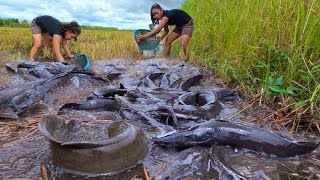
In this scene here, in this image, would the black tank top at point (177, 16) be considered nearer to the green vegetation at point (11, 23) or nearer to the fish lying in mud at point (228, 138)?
the fish lying in mud at point (228, 138)

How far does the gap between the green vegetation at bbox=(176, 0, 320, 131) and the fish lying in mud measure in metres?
0.58

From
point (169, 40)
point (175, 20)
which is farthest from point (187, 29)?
point (169, 40)

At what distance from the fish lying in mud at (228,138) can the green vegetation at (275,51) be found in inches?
22.7

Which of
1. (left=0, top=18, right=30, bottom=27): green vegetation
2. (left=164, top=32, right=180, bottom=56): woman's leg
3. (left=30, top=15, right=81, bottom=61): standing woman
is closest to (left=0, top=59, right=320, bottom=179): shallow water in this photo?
(left=30, top=15, right=81, bottom=61): standing woman

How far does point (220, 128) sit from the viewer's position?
2.20 m

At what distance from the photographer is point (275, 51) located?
10.3 feet

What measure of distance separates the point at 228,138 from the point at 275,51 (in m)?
1.43

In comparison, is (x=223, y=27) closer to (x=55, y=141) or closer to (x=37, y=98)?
(x=37, y=98)

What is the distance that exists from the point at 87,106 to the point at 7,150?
1.15 m

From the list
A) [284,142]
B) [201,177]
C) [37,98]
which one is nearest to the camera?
[201,177]

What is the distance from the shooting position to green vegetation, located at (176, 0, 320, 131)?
271 cm

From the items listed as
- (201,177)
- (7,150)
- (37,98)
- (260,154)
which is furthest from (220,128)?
(37,98)

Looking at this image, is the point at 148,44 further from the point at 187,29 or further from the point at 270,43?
the point at 270,43

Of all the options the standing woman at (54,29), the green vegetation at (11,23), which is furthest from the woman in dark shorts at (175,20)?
the green vegetation at (11,23)
